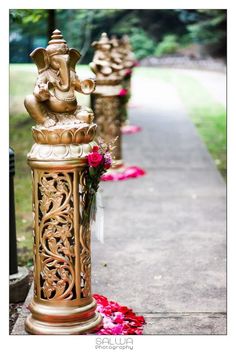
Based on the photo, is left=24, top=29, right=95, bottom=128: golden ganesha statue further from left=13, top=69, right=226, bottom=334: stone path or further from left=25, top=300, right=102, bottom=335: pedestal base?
left=13, top=69, right=226, bottom=334: stone path

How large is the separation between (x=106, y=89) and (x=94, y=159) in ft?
24.8

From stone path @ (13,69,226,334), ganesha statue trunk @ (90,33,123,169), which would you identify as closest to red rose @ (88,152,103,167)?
stone path @ (13,69,226,334)

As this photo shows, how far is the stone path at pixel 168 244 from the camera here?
20.4 ft

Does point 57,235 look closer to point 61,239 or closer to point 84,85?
point 61,239

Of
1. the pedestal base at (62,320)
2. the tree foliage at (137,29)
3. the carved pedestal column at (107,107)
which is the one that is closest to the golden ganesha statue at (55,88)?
the pedestal base at (62,320)

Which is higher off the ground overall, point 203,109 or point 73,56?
point 73,56

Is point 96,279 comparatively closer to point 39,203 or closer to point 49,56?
point 39,203

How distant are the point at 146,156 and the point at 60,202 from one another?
9.93 meters

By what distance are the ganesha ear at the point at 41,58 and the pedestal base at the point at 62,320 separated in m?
1.68

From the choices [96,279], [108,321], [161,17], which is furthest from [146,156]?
[161,17]

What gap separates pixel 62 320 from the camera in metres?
5.18

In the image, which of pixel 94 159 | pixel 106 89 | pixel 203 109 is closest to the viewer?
pixel 94 159

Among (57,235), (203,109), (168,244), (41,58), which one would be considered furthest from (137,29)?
(57,235)
